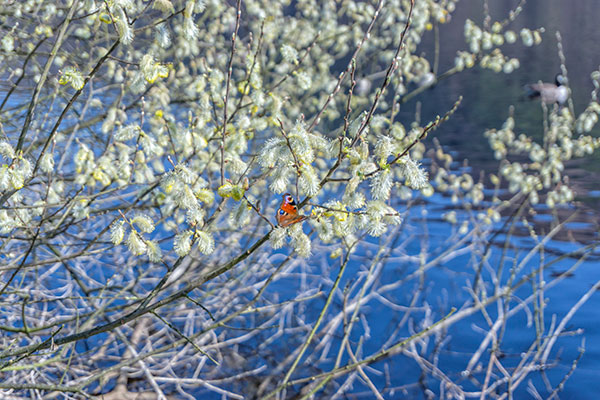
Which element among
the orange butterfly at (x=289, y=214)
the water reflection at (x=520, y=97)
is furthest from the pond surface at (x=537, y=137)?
the orange butterfly at (x=289, y=214)

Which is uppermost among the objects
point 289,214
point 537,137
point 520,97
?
point 520,97

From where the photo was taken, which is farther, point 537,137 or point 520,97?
point 520,97

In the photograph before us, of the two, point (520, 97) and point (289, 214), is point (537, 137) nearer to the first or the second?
point (520, 97)

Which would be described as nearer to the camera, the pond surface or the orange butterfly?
the orange butterfly

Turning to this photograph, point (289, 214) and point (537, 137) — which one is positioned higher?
point (289, 214)

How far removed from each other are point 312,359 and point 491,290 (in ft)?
11.4

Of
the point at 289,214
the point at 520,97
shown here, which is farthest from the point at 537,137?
the point at 289,214

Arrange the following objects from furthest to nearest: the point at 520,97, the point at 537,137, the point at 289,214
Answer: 1. the point at 520,97
2. the point at 537,137
3. the point at 289,214

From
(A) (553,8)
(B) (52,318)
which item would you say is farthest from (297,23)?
(A) (553,8)

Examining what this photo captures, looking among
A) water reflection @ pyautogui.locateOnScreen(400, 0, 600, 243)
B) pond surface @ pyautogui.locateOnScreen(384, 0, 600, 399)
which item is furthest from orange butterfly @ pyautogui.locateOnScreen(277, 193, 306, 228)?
water reflection @ pyautogui.locateOnScreen(400, 0, 600, 243)

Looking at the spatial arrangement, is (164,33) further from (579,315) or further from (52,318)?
(579,315)

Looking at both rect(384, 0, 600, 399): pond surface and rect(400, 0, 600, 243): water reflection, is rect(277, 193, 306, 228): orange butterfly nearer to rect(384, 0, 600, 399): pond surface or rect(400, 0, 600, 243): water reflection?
rect(384, 0, 600, 399): pond surface

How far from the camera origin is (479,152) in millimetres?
19531

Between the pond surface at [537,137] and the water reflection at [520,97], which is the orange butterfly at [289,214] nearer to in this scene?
the pond surface at [537,137]
